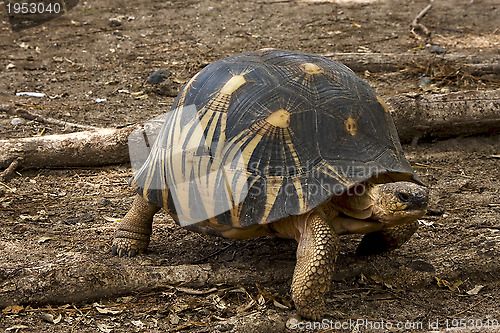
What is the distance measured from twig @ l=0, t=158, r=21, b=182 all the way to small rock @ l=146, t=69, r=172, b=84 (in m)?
2.28

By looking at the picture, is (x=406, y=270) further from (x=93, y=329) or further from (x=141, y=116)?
(x=141, y=116)

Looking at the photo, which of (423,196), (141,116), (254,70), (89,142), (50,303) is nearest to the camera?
(423,196)

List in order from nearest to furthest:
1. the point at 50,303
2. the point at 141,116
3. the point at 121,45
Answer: the point at 50,303
the point at 141,116
the point at 121,45

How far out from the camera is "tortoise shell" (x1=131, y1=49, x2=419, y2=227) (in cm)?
284

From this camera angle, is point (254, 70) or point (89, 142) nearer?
point (254, 70)

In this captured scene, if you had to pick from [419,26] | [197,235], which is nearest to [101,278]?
[197,235]

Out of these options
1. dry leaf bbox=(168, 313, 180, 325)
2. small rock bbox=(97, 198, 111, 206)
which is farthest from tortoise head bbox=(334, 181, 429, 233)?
small rock bbox=(97, 198, 111, 206)

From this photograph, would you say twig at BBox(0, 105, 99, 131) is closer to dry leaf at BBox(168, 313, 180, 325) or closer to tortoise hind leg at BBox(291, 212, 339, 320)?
dry leaf at BBox(168, 313, 180, 325)

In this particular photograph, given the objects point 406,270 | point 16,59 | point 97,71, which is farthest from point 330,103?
point 16,59

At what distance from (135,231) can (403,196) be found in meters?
1.69

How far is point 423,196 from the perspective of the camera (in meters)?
2.61

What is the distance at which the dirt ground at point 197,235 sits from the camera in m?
2.90

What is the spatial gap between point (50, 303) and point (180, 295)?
675mm

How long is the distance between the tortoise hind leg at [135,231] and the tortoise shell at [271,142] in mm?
295
